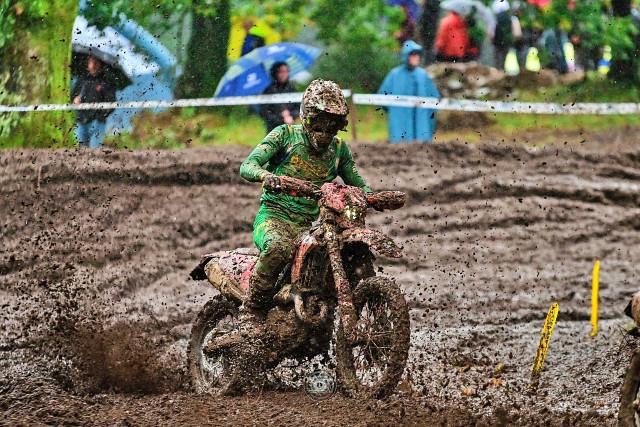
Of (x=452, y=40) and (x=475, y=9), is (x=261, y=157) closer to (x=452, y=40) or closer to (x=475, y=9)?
(x=452, y=40)

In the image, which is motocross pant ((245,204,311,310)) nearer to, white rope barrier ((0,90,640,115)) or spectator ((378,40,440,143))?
white rope barrier ((0,90,640,115))

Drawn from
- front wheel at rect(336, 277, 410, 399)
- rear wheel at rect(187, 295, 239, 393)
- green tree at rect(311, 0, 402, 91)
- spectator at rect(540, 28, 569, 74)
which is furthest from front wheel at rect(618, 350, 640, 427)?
spectator at rect(540, 28, 569, 74)

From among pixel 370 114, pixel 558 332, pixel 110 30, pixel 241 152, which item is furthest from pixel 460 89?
pixel 558 332

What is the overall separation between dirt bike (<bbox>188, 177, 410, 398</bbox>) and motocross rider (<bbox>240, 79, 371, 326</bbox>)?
0.13 meters

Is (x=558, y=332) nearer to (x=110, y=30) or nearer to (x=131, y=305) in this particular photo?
(x=131, y=305)

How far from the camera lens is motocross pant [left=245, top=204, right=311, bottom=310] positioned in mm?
7691

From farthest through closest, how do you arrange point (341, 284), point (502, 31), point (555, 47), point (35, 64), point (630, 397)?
point (555, 47)
point (502, 31)
point (35, 64)
point (341, 284)
point (630, 397)

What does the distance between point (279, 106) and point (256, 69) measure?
2.19 feet

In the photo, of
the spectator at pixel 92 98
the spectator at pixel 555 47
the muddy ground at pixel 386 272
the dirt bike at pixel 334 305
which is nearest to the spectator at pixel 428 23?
the muddy ground at pixel 386 272

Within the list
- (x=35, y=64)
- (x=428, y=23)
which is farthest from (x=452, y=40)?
(x=35, y=64)

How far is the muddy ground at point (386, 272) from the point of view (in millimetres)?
7590

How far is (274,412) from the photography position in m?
7.07

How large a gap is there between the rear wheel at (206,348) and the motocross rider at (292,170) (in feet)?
1.75

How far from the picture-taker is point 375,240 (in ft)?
23.3
